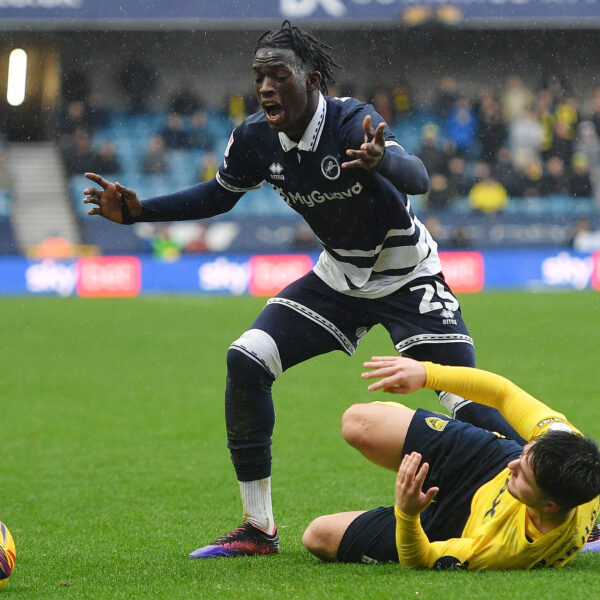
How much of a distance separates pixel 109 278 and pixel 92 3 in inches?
273

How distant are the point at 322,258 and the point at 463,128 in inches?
774

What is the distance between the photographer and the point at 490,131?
931 inches

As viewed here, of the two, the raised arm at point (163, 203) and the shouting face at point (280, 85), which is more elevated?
the shouting face at point (280, 85)

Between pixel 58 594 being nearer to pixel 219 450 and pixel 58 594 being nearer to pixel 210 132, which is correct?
pixel 219 450

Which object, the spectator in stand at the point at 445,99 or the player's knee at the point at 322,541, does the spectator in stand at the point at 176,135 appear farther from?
the player's knee at the point at 322,541

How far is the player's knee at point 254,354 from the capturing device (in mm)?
4410

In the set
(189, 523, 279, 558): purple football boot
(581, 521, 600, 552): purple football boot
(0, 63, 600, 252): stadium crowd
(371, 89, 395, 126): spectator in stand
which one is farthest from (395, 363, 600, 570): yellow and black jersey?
(371, 89, 395, 126): spectator in stand

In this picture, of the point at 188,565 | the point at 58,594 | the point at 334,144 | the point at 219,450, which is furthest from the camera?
the point at 219,450

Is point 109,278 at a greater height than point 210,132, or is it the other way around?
point 210,132

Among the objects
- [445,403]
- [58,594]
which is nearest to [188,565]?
[58,594]

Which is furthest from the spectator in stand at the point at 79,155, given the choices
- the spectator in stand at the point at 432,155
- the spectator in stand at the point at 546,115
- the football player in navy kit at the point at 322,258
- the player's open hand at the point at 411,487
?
the player's open hand at the point at 411,487

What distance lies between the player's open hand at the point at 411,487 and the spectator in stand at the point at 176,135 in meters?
21.3

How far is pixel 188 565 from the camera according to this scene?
4098mm

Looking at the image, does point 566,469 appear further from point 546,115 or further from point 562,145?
point 546,115
